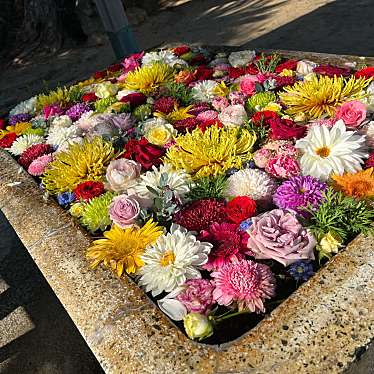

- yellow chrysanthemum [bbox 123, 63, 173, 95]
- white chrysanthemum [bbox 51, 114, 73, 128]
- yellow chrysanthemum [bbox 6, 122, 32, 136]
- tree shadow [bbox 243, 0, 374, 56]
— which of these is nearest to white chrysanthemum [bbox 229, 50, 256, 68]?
yellow chrysanthemum [bbox 123, 63, 173, 95]

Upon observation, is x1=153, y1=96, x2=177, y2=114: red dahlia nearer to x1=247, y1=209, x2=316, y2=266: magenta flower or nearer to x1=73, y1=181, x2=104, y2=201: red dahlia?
x1=73, y1=181, x2=104, y2=201: red dahlia

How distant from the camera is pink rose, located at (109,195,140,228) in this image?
1.43 m

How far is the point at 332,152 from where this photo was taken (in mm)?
1492

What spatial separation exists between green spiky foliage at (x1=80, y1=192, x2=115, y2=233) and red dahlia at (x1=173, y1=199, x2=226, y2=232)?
0.87 feet

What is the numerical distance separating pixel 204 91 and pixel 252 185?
1011 millimetres

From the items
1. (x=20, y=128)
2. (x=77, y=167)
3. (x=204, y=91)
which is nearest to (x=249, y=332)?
(x=77, y=167)

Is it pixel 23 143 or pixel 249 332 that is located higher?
pixel 23 143

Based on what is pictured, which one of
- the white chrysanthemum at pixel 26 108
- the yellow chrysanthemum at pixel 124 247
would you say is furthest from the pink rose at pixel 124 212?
the white chrysanthemum at pixel 26 108

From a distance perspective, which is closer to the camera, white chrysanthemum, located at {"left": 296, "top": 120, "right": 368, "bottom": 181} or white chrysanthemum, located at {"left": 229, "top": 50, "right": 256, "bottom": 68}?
white chrysanthemum, located at {"left": 296, "top": 120, "right": 368, "bottom": 181}

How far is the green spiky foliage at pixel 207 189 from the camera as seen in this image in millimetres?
1544

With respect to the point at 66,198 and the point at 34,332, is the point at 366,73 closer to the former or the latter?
the point at 66,198

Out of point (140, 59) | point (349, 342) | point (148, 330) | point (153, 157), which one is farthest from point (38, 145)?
point (349, 342)

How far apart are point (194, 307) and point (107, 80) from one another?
2163 millimetres

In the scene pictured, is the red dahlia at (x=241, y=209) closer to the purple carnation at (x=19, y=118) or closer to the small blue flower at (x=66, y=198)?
the small blue flower at (x=66, y=198)
